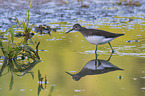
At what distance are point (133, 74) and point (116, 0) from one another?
13919mm

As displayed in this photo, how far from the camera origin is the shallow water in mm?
4836

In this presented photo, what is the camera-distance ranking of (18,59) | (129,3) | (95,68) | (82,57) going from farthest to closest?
(129,3)
(82,57)
(18,59)
(95,68)

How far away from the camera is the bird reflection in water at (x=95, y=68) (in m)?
5.63

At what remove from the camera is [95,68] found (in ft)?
19.7

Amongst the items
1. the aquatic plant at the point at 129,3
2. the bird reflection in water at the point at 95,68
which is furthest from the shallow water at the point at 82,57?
the aquatic plant at the point at 129,3

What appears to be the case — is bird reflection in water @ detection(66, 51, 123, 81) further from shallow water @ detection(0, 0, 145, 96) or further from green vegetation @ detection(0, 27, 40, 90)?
green vegetation @ detection(0, 27, 40, 90)

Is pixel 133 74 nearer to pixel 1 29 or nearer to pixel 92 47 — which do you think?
pixel 92 47

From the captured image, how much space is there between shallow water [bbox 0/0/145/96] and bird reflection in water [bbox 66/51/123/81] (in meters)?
0.10

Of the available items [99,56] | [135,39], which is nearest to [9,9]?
[135,39]

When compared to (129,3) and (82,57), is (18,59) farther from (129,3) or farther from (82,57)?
(129,3)

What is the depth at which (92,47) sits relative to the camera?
7898 mm

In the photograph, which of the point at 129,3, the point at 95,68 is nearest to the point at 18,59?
the point at 95,68

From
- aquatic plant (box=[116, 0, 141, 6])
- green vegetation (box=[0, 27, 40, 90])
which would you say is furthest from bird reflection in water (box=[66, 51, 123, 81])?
aquatic plant (box=[116, 0, 141, 6])

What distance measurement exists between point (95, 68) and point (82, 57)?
94 centimetres
